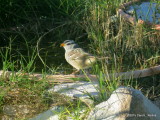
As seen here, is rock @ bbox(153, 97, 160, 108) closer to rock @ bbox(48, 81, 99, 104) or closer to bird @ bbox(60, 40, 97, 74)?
rock @ bbox(48, 81, 99, 104)

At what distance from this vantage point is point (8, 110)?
3.68 metres

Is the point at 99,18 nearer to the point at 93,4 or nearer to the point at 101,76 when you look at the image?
the point at 93,4

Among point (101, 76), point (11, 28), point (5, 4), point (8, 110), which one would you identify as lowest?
point (8, 110)

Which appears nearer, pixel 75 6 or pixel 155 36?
pixel 155 36

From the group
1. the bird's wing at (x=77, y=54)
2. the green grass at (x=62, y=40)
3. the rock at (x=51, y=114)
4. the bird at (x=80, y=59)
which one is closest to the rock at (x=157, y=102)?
the green grass at (x=62, y=40)

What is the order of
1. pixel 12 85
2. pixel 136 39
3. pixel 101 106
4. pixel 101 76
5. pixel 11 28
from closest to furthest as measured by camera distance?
pixel 101 106 → pixel 101 76 → pixel 12 85 → pixel 136 39 → pixel 11 28

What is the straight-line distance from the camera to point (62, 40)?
605 centimetres

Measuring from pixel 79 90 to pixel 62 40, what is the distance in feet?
8.21

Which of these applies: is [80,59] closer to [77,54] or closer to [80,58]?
[80,58]

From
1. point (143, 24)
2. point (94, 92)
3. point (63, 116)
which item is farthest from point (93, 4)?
point (63, 116)

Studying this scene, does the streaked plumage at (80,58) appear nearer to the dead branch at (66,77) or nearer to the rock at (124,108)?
the dead branch at (66,77)

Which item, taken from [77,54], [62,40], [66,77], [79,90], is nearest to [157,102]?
[79,90]

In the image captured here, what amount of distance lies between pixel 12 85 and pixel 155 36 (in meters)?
2.23

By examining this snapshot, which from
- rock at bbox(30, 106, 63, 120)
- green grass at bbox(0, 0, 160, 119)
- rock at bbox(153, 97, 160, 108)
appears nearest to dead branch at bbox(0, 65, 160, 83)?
green grass at bbox(0, 0, 160, 119)
